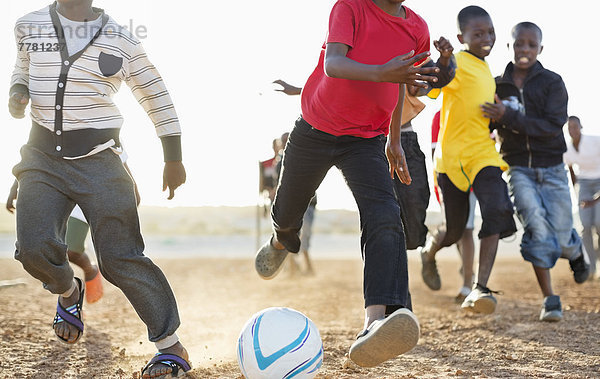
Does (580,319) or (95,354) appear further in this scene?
(580,319)

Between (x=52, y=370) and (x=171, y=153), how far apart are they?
5.15 ft

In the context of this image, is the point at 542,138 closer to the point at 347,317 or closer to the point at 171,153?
the point at 347,317

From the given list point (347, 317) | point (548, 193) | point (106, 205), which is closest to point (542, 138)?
point (548, 193)

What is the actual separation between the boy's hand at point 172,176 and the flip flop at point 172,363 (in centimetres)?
89

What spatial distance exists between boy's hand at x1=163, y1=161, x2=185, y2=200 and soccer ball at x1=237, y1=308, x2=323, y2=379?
914 mm

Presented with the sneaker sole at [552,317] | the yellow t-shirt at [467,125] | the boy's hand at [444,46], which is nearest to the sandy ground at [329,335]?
the sneaker sole at [552,317]

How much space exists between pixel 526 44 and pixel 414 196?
6.79ft

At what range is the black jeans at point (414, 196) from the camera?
200 inches

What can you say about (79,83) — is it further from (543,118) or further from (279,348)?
(543,118)

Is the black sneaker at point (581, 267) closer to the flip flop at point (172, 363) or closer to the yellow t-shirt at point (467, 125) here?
the yellow t-shirt at point (467, 125)

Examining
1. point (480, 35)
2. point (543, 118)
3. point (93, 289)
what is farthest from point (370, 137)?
point (93, 289)

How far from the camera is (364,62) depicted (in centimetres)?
372

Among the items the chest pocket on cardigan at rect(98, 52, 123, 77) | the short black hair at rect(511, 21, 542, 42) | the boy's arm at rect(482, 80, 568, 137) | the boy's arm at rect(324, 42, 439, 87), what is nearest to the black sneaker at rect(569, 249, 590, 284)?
the boy's arm at rect(482, 80, 568, 137)

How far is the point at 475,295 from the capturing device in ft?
19.3
